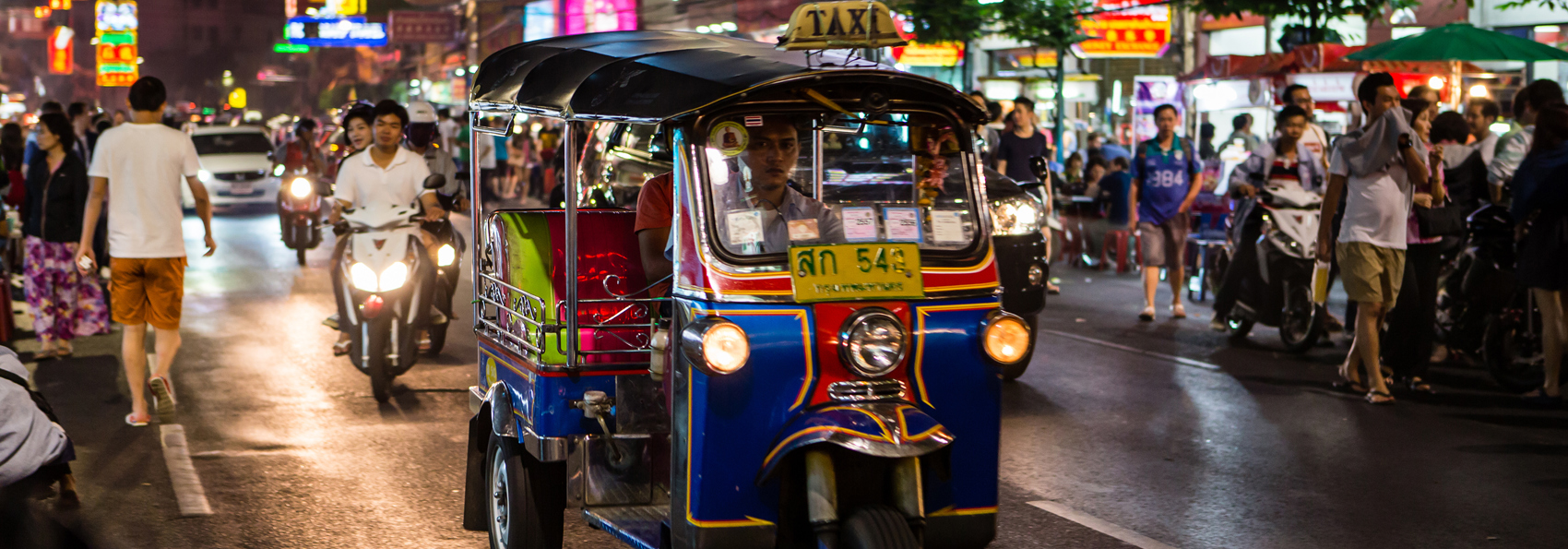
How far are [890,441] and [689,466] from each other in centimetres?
59

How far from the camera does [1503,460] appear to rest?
23.5 ft

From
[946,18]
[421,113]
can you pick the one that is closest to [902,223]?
[421,113]

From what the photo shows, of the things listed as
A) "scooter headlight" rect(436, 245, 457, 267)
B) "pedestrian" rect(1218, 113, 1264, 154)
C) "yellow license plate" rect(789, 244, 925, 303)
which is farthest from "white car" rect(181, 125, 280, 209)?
"yellow license plate" rect(789, 244, 925, 303)

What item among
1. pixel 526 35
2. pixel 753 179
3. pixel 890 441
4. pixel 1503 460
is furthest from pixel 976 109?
pixel 526 35

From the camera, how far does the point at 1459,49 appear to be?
13.6m

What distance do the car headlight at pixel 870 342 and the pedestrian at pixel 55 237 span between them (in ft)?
25.9

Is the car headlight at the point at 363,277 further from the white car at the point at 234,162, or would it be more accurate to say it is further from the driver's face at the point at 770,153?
the white car at the point at 234,162

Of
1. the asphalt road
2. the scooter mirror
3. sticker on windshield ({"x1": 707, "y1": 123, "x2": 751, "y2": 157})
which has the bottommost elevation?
the asphalt road

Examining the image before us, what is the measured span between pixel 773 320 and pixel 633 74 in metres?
1.01

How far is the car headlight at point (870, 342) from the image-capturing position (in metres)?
4.11

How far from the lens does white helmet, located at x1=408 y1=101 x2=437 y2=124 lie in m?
10.7

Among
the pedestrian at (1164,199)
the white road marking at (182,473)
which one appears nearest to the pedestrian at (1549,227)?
the pedestrian at (1164,199)

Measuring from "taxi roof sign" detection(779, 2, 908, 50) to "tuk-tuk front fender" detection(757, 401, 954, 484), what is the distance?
1.12 metres

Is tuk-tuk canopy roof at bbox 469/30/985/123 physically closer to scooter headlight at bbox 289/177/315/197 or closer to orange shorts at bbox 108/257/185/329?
orange shorts at bbox 108/257/185/329
